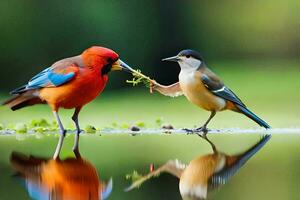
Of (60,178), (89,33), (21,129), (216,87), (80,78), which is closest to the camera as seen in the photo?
(60,178)

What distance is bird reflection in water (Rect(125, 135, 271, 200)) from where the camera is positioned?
2568mm

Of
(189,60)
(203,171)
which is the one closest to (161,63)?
(189,60)

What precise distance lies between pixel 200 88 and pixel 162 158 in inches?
62.9

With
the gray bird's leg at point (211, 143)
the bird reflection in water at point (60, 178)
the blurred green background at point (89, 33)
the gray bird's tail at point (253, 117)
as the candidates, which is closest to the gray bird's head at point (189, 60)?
the gray bird's tail at point (253, 117)

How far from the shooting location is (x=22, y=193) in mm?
Result: 2510

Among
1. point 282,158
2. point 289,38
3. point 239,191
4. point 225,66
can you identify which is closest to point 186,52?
point 282,158

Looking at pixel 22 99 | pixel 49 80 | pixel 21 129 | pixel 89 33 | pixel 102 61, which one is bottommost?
pixel 21 129

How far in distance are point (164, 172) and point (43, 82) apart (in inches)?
65.3

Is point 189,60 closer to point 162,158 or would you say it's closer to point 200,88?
point 200,88

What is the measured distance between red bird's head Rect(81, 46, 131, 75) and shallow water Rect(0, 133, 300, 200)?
36 centimetres

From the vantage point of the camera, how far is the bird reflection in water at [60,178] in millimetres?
2453

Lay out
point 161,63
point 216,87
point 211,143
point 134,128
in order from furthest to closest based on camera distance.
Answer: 1. point 161,63
2. point 216,87
3. point 134,128
4. point 211,143

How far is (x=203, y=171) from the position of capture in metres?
2.95

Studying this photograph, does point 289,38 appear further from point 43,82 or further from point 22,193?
point 22,193
